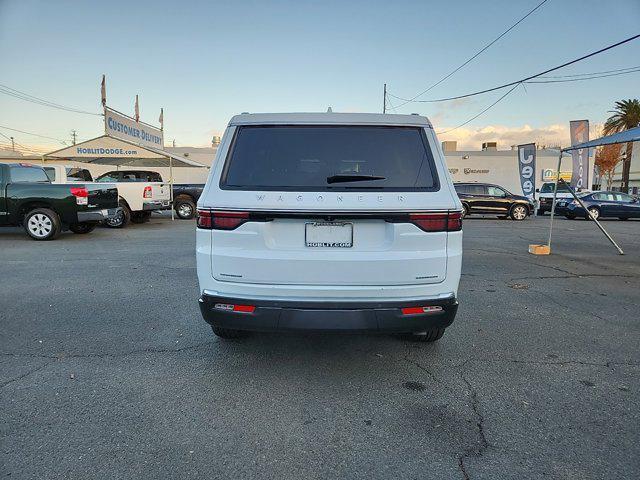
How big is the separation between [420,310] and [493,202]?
18.4 meters

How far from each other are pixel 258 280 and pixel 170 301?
2826 mm

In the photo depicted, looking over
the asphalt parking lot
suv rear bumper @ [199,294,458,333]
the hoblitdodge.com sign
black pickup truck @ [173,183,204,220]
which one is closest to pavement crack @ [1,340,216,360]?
the asphalt parking lot

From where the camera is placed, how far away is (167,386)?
3203mm

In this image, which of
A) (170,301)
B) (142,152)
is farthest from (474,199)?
(170,301)

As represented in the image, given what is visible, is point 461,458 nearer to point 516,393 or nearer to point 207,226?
point 516,393

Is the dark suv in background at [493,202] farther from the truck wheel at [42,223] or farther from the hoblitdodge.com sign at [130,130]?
the truck wheel at [42,223]

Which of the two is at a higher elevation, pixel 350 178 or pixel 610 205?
pixel 350 178

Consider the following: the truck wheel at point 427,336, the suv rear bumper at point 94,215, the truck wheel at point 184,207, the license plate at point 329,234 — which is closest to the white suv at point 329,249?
the license plate at point 329,234

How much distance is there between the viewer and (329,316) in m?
2.96

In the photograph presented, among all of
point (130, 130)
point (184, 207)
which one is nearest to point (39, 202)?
point (184, 207)

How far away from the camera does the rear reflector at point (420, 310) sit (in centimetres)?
302

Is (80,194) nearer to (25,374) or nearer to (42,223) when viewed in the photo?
(42,223)

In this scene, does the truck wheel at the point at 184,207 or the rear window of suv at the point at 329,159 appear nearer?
the rear window of suv at the point at 329,159

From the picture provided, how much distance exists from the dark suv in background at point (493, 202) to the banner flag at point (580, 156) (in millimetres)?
3605
